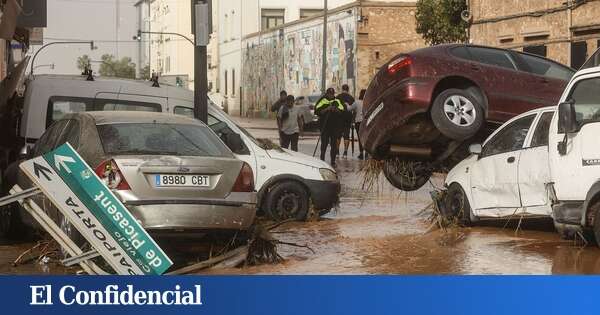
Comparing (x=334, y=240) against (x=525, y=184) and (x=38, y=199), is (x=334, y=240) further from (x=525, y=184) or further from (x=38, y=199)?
(x=38, y=199)

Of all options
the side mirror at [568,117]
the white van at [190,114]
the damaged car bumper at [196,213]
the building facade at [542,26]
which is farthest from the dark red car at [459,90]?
the building facade at [542,26]

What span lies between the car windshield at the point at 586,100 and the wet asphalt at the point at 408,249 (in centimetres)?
135

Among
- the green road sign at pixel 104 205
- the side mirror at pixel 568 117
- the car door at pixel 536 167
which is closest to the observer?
the green road sign at pixel 104 205

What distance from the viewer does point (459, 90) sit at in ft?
45.8

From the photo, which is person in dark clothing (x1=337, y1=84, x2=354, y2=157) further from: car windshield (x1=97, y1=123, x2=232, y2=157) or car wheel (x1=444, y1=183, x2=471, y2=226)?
car windshield (x1=97, y1=123, x2=232, y2=157)

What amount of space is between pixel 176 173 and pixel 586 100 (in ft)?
13.6

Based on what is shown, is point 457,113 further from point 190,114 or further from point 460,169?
point 190,114

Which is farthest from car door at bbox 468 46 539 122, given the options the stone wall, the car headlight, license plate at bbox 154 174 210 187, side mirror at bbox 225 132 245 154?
the stone wall

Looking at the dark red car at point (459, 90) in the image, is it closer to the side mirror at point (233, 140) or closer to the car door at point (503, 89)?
the car door at point (503, 89)

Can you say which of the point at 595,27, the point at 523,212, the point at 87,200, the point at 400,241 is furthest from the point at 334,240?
the point at 595,27

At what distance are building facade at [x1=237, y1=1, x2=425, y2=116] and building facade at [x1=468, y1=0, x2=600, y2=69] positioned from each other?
13.5 m

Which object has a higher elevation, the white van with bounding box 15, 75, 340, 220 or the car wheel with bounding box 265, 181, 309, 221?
the white van with bounding box 15, 75, 340, 220

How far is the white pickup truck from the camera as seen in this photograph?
36.0 ft

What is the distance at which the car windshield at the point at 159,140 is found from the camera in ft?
33.7
